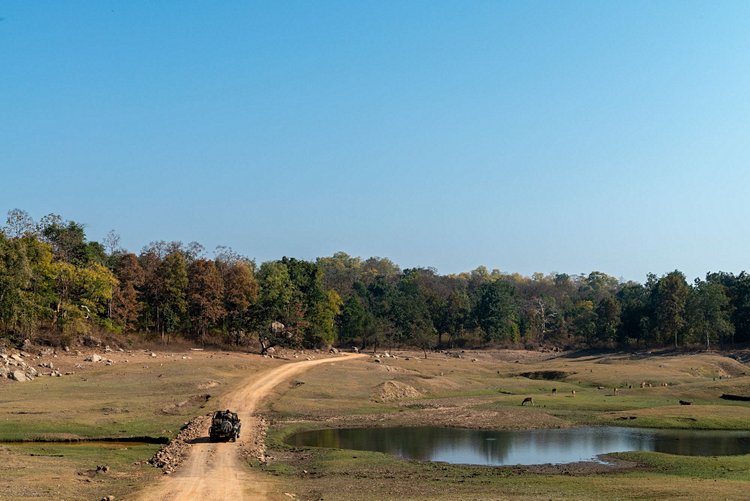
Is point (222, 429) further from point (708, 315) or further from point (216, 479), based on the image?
point (708, 315)

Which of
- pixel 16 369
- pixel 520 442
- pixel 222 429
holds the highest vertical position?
pixel 16 369

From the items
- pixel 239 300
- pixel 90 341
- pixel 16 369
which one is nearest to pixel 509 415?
pixel 16 369

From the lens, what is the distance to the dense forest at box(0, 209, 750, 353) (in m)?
98.7

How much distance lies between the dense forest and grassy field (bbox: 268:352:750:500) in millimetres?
20380

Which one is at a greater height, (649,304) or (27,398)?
(649,304)

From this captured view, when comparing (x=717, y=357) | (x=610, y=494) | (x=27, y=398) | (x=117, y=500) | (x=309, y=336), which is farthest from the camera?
(x=309, y=336)

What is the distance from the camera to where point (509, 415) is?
222 ft

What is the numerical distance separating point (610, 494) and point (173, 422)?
34.8 m

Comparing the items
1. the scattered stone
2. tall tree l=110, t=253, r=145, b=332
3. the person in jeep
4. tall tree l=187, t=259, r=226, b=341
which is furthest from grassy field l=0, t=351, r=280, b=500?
tall tree l=187, t=259, r=226, b=341

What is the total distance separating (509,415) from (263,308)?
63.8 m

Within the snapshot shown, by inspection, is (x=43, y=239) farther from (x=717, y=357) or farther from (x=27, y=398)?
(x=717, y=357)

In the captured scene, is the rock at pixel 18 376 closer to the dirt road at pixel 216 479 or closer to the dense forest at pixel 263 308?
the dense forest at pixel 263 308

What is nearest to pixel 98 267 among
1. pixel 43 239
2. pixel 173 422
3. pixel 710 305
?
pixel 43 239

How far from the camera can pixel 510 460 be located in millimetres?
48219
